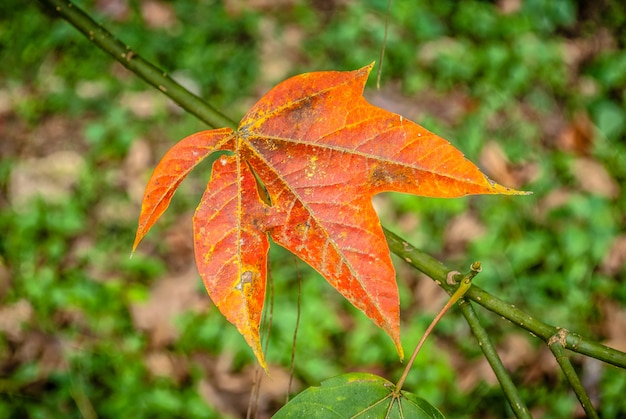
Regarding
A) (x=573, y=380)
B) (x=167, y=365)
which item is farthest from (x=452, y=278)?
(x=167, y=365)

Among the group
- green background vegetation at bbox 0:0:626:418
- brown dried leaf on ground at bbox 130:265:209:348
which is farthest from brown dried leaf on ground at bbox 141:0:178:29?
brown dried leaf on ground at bbox 130:265:209:348

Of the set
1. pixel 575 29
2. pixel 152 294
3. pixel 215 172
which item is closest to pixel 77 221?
pixel 152 294

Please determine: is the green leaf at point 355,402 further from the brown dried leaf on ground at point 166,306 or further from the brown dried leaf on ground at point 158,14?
the brown dried leaf on ground at point 158,14

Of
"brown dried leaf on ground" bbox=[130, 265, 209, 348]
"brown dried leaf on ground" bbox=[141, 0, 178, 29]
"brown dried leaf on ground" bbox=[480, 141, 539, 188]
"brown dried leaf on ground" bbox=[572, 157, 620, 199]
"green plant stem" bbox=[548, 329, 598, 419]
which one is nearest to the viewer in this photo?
"green plant stem" bbox=[548, 329, 598, 419]

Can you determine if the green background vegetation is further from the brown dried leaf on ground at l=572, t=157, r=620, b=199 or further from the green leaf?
the green leaf

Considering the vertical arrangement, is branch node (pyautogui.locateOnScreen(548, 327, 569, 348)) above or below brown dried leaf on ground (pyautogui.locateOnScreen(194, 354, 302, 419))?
above

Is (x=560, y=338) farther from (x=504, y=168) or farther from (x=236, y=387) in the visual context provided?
(x=504, y=168)

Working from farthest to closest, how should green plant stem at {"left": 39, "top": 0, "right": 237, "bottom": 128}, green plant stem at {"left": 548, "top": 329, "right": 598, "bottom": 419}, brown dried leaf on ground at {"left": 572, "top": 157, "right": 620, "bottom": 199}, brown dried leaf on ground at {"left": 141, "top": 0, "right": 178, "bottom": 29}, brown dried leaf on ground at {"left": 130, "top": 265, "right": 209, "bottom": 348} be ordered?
brown dried leaf on ground at {"left": 141, "top": 0, "right": 178, "bottom": 29} → brown dried leaf on ground at {"left": 572, "top": 157, "right": 620, "bottom": 199} → brown dried leaf on ground at {"left": 130, "top": 265, "right": 209, "bottom": 348} → green plant stem at {"left": 39, "top": 0, "right": 237, "bottom": 128} → green plant stem at {"left": 548, "top": 329, "right": 598, "bottom": 419}

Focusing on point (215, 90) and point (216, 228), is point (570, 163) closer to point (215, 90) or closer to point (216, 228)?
point (215, 90)
